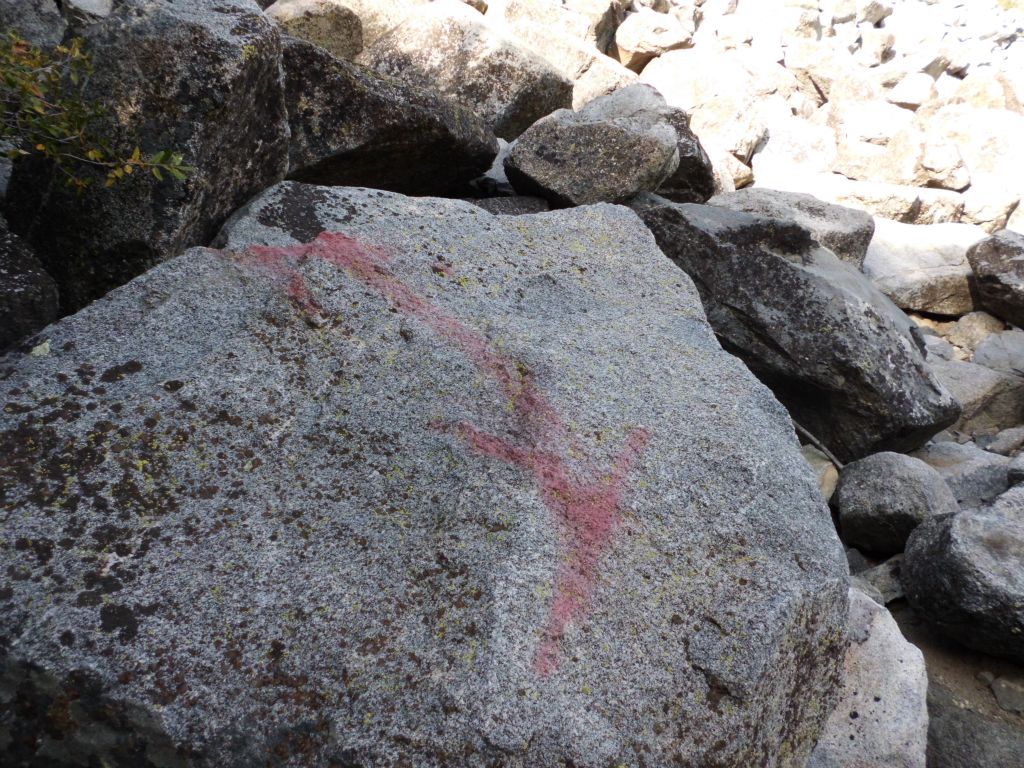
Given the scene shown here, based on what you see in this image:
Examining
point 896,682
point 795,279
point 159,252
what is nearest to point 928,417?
point 795,279

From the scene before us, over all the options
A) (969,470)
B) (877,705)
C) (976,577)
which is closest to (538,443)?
(877,705)

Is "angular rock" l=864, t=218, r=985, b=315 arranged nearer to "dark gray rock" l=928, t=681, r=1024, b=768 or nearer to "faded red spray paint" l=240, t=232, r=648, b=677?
"dark gray rock" l=928, t=681, r=1024, b=768

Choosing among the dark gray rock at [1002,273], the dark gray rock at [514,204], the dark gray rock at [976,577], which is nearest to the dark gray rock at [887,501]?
the dark gray rock at [976,577]

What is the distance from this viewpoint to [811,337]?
11.6ft

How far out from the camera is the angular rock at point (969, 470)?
361 centimetres

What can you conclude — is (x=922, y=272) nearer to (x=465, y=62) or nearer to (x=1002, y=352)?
(x=1002, y=352)

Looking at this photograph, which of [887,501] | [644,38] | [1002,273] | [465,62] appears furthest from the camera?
[644,38]

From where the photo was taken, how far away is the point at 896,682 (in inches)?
86.0

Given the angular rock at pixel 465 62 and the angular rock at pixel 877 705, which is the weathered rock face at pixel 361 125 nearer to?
the angular rock at pixel 465 62

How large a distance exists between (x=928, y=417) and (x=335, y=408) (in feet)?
9.56

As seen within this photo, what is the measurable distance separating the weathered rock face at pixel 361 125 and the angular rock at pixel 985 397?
344cm

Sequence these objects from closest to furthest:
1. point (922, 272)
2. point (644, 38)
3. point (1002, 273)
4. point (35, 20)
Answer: point (35, 20) → point (1002, 273) → point (922, 272) → point (644, 38)

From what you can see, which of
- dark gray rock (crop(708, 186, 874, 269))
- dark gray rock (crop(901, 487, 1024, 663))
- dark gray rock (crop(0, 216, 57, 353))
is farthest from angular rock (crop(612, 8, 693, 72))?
dark gray rock (crop(0, 216, 57, 353))

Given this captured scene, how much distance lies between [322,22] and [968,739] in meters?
5.77
